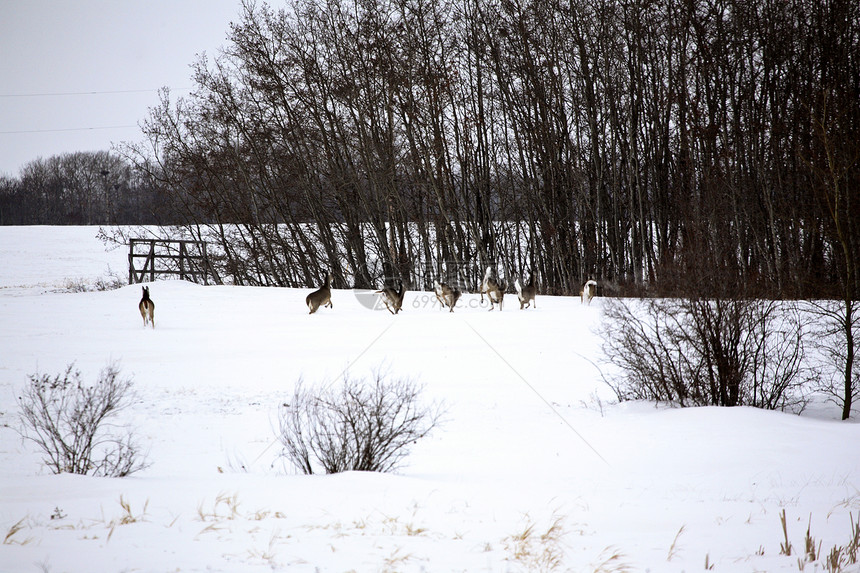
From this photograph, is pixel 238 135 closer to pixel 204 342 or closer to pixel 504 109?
pixel 504 109

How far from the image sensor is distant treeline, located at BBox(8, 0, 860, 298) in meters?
19.5

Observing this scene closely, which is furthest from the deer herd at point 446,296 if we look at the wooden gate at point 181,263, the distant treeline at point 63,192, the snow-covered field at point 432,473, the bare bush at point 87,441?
the distant treeline at point 63,192

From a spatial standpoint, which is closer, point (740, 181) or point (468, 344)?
point (468, 344)

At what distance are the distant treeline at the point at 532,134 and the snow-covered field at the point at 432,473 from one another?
9.09 metres

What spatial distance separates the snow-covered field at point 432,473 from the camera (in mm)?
3768

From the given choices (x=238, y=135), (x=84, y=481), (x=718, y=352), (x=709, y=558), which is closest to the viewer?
(x=709, y=558)

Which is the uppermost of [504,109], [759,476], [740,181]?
[504,109]

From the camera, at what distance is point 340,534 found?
159 inches

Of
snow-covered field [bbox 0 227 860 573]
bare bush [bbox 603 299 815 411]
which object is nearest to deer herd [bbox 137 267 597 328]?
snow-covered field [bbox 0 227 860 573]

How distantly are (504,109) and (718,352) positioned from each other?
17276mm

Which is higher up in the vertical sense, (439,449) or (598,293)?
(598,293)

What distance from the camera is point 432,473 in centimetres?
667

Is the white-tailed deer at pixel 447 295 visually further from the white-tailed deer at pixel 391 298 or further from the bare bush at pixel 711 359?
the bare bush at pixel 711 359

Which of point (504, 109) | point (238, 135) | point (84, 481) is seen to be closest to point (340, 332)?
point (84, 481)
